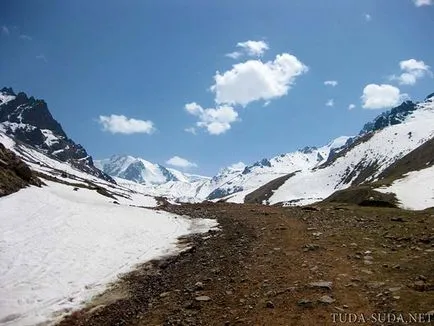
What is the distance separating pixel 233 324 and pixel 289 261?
672cm

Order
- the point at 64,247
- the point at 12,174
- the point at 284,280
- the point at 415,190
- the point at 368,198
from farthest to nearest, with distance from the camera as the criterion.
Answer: the point at 415,190 → the point at 368,198 → the point at 12,174 → the point at 64,247 → the point at 284,280

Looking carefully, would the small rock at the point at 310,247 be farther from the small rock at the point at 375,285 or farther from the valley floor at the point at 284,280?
the small rock at the point at 375,285

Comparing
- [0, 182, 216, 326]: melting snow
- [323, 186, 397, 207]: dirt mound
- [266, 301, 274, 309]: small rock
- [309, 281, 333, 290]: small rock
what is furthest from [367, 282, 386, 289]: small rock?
[323, 186, 397, 207]: dirt mound

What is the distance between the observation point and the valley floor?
15.0m

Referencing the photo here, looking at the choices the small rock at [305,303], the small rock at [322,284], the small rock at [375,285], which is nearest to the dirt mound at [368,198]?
the small rock at [375,285]

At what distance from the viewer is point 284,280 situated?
18.1 metres

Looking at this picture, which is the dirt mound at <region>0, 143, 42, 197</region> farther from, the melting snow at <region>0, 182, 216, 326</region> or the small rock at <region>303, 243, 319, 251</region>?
the small rock at <region>303, 243, 319, 251</region>

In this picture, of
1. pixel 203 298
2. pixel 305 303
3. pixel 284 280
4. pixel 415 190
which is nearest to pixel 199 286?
pixel 203 298

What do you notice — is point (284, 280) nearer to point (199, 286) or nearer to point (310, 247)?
point (199, 286)

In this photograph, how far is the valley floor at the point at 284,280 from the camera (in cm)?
1497

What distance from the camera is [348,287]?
54.2 ft

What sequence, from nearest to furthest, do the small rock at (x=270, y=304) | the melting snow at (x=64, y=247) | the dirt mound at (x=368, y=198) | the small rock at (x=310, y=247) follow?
the small rock at (x=270, y=304) < the melting snow at (x=64, y=247) < the small rock at (x=310, y=247) < the dirt mound at (x=368, y=198)

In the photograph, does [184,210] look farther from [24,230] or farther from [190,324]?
[190,324]

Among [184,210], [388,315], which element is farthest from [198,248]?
[184,210]
